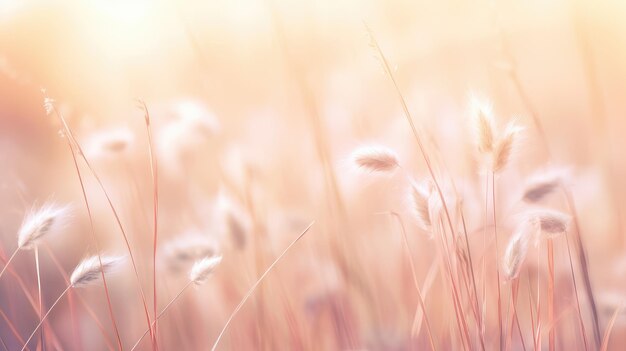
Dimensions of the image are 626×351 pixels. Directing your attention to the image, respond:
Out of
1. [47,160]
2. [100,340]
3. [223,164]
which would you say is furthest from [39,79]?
[100,340]

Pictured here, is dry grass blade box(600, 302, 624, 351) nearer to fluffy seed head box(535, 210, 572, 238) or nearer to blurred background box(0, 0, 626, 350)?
blurred background box(0, 0, 626, 350)

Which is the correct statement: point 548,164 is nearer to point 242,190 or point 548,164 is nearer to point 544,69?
point 544,69

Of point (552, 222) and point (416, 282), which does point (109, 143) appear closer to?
point (416, 282)

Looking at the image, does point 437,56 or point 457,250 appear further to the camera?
point 437,56

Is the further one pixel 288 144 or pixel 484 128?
pixel 288 144

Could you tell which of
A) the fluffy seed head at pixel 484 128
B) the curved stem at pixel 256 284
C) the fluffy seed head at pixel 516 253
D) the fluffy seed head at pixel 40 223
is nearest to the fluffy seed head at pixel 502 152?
the fluffy seed head at pixel 484 128

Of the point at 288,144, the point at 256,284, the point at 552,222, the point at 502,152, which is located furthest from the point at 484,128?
the point at 256,284
